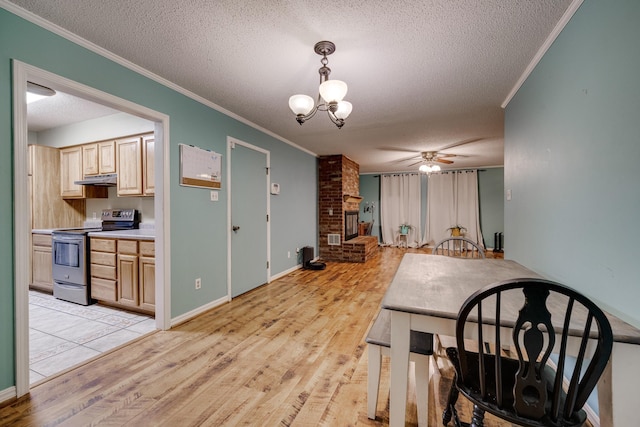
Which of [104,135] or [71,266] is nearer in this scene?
[71,266]

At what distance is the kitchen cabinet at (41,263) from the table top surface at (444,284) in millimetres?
4362

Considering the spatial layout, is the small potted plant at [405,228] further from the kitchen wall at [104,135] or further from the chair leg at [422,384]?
the chair leg at [422,384]

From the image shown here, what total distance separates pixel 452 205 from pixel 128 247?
7.43m

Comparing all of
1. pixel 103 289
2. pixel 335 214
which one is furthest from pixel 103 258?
pixel 335 214

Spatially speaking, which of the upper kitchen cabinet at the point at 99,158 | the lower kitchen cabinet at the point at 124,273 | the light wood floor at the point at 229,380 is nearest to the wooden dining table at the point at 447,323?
the light wood floor at the point at 229,380

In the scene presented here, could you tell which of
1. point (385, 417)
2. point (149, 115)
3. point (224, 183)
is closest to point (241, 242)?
point (224, 183)

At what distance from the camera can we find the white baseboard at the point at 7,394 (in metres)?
1.54

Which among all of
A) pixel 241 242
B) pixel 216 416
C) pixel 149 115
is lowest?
pixel 216 416

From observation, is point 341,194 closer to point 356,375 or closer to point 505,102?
point 505,102

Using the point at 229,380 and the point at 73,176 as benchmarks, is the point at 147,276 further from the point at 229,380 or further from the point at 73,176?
the point at 73,176

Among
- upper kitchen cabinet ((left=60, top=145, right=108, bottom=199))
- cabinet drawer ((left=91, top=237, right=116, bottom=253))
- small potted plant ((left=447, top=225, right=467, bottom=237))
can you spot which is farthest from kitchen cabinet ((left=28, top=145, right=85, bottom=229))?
small potted plant ((left=447, top=225, right=467, bottom=237))

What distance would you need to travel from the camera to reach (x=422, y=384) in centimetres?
133

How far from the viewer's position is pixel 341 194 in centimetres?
572

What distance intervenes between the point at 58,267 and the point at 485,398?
4428 millimetres
